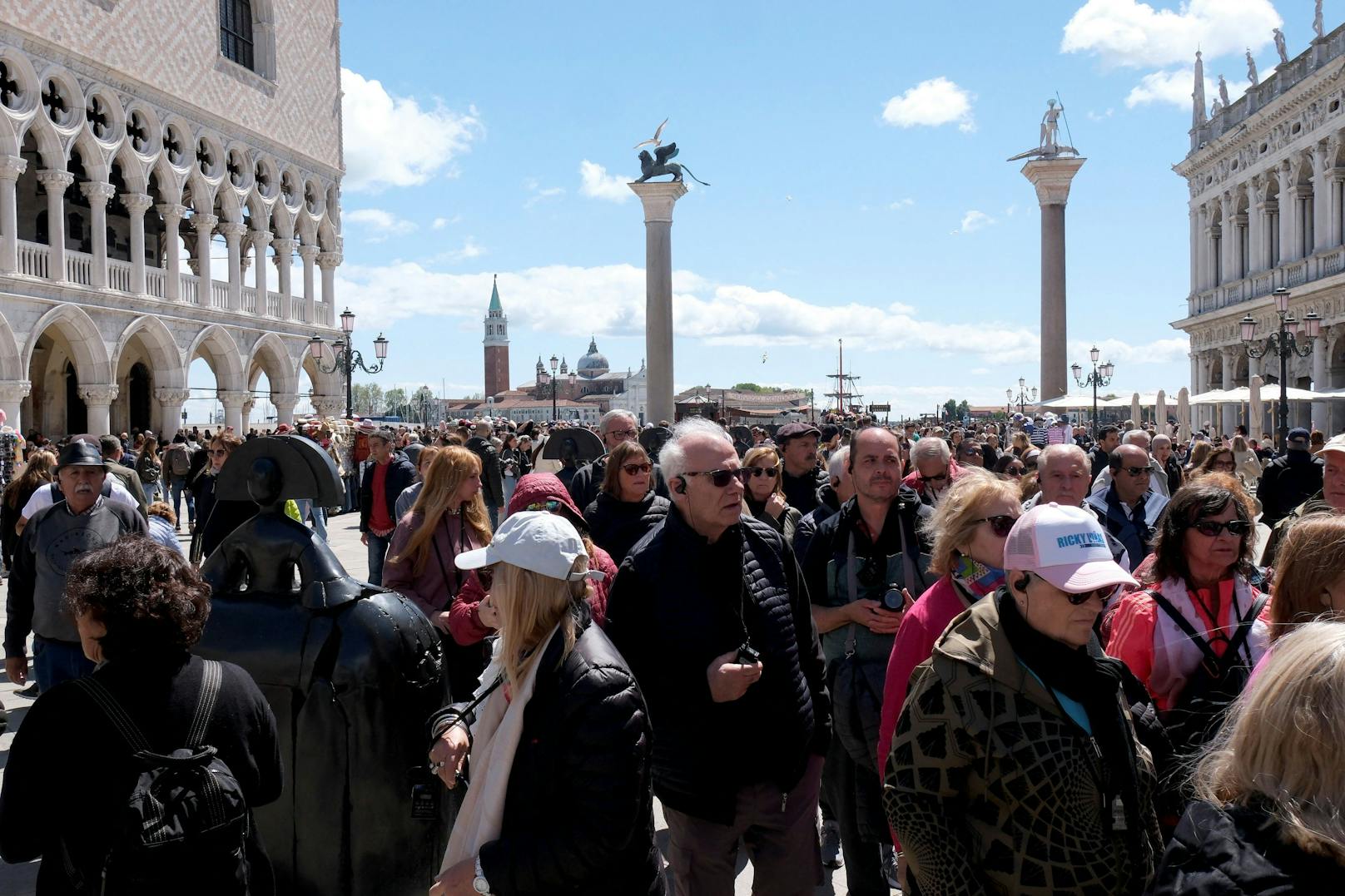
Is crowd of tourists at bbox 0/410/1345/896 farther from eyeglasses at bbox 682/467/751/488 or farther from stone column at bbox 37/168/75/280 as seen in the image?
stone column at bbox 37/168/75/280

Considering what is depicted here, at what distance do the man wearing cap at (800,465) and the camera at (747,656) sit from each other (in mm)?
4078

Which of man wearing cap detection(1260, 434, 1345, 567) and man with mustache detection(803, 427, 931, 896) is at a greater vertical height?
man wearing cap detection(1260, 434, 1345, 567)

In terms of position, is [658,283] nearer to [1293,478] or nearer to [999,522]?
[1293,478]

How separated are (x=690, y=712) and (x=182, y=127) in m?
27.7

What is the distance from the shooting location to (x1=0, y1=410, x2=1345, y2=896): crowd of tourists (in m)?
2.33

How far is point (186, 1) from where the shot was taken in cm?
2681

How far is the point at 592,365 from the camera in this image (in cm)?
17850

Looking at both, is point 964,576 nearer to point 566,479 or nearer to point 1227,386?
point 566,479

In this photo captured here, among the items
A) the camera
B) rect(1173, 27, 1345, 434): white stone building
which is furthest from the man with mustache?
rect(1173, 27, 1345, 434): white stone building

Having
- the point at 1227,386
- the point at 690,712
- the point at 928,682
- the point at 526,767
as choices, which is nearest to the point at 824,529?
the point at 690,712

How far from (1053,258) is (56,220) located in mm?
25460

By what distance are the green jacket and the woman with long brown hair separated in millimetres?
2934

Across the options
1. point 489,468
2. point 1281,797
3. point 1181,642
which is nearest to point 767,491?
point 1181,642

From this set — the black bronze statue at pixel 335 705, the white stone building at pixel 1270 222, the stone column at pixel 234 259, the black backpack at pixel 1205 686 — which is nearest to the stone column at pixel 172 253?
the stone column at pixel 234 259
